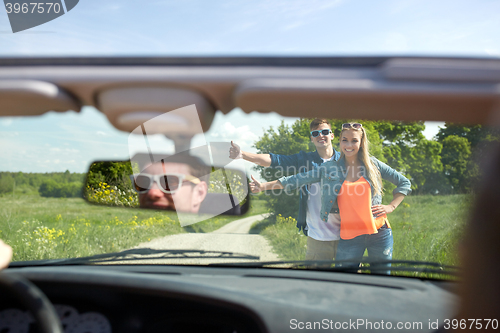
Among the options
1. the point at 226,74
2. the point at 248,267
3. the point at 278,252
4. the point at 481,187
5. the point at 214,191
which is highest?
the point at 226,74

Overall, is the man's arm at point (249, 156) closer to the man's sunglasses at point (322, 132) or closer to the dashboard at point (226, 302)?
the man's sunglasses at point (322, 132)

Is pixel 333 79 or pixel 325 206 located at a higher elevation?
pixel 333 79

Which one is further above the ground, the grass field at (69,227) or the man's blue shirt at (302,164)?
the man's blue shirt at (302,164)

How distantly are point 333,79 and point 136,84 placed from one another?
0.57 m

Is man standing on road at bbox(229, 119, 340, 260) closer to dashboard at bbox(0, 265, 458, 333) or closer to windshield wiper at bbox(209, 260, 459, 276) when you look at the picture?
windshield wiper at bbox(209, 260, 459, 276)

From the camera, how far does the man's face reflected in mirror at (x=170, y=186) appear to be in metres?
1.12

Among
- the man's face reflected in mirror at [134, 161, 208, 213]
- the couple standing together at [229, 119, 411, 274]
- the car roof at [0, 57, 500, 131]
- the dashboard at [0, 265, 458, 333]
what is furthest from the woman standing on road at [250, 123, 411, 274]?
the car roof at [0, 57, 500, 131]

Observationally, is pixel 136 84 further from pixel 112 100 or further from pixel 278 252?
pixel 278 252

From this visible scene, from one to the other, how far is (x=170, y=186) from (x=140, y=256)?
1.61 m

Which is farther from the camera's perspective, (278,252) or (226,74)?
(278,252)

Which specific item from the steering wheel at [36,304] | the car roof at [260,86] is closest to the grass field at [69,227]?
the steering wheel at [36,304]

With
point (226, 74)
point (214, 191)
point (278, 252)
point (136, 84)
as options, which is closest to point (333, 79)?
point (226, 74)

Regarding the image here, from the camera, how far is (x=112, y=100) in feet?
3.17

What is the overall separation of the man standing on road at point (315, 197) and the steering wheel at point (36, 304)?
192cm
